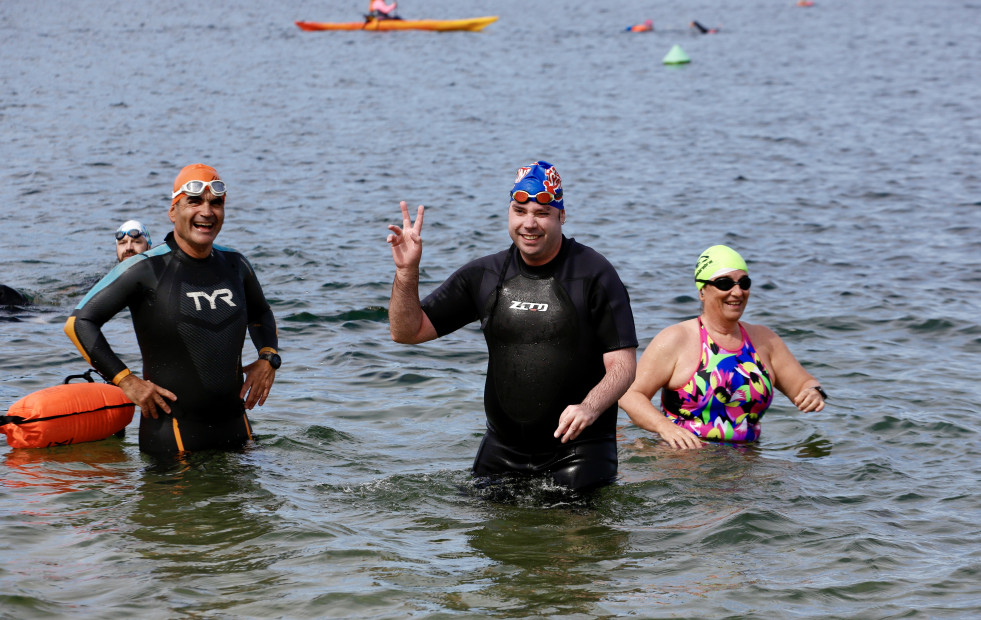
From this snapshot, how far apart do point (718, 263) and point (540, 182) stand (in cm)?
230

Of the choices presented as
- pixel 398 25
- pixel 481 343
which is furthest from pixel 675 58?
pixel 481 343

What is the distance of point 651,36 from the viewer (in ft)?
211

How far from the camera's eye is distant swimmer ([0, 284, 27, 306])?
13.4 m

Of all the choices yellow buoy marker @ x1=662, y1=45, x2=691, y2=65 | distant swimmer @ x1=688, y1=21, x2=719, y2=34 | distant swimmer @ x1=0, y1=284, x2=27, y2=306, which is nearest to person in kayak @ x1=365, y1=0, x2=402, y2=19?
distant swimmer @ x1=688, y1=21, x2=719, y2=34

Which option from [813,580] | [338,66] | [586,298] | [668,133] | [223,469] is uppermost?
[338,66]

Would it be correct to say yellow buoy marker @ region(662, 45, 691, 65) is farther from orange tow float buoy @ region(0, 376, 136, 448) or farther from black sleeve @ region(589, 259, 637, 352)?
black sleeve @ region(589, 259, 637, 352)

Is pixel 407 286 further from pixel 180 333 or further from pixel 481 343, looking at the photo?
pixel 481 343

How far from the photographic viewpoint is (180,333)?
7523 mm

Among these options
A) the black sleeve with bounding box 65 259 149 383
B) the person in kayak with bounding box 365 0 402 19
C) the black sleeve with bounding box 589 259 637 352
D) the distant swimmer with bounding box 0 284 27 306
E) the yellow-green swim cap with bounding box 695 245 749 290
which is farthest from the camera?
the person in kayak with bounding box 365 0 402 19

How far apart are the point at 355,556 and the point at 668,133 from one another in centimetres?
2570

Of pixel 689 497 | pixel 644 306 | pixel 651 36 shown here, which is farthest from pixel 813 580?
pixel 651 36

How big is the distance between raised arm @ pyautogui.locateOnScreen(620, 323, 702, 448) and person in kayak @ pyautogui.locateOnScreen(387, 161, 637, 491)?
103 centimetres

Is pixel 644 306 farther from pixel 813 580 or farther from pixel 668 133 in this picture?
pixel 668 133

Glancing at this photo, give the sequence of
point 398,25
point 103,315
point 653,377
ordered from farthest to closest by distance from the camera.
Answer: point 398,25
point 653,377
point 103,315
